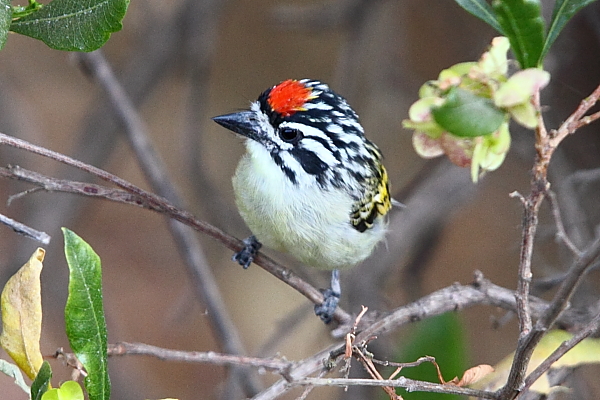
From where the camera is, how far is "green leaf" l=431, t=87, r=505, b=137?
3.15ft

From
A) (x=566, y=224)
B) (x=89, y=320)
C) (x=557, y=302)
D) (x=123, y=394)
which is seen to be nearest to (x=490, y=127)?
(x=557, y=302)

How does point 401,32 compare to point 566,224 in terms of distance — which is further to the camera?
point 401,32

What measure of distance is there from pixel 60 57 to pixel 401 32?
235 cm

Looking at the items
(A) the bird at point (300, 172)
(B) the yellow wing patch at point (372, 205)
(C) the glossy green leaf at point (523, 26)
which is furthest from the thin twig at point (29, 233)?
(B) the yellow wing patch at point (372, 205)

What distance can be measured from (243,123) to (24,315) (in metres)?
1.28

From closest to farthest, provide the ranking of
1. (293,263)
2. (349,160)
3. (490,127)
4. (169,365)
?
(490,127), (349,160), (293,263), (169,365)

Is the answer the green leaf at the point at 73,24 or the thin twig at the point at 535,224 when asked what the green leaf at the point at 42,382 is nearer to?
the green leaf at the point at 73,24

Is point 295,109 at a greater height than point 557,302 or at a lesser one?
greater

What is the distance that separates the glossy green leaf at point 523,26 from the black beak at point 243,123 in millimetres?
1443

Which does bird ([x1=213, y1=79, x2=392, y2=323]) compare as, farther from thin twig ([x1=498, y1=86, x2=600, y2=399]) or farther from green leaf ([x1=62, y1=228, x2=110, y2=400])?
thin twig ([x1=498, y1=86, x2=600, y2=399])

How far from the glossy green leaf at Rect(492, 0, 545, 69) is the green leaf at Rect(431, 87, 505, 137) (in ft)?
0.47

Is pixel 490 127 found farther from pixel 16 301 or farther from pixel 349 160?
pixel 349 160

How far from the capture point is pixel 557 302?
3.36 ft

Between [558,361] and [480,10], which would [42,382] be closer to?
[480,10]
